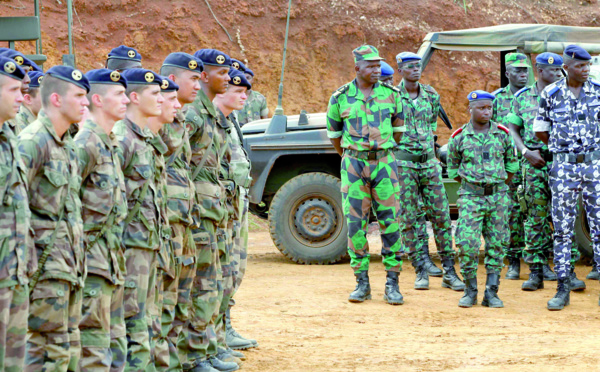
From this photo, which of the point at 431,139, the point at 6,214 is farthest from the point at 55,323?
the point at 431,139

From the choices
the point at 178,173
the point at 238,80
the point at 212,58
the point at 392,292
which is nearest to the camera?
the point at 178,173

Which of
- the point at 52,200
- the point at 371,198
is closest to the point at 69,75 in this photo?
the point at 52,200

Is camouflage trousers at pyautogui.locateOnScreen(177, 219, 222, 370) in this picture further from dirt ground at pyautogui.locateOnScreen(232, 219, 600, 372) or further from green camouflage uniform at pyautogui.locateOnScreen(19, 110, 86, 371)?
green camouflage uniform at pyautogui.locateOnScreen(19, 110, 86, 371)

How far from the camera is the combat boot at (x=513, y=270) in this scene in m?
9.12

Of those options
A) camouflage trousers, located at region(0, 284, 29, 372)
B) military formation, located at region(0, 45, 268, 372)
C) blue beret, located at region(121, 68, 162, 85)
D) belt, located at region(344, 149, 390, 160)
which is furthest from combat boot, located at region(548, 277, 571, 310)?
camouflage trousers, located at region(0, 284, 29, 372)

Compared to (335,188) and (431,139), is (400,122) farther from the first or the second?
(335,188)

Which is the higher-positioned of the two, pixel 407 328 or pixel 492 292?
pixel 492 292

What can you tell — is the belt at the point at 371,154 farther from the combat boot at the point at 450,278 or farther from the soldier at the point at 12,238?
the soldier at the point at 12,238

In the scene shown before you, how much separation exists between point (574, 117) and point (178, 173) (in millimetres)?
3859

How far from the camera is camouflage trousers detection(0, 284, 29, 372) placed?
353 cm

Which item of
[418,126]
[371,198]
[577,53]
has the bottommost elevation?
[371,198]

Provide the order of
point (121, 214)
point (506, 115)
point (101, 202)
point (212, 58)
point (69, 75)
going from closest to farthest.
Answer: point (69, 75) → point (101, 202) → point (121, 214) → point (212, 58) → point (506, 115)

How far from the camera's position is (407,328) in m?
6.84

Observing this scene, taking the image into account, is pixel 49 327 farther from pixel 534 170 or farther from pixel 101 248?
pixel 534 170
